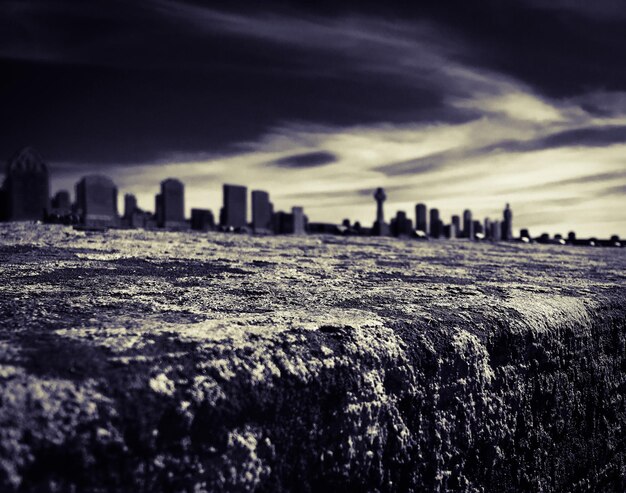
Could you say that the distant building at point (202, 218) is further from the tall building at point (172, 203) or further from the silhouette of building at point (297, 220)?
the tall building at point (172, 203)

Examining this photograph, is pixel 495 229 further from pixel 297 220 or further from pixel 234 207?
pixel 234 207

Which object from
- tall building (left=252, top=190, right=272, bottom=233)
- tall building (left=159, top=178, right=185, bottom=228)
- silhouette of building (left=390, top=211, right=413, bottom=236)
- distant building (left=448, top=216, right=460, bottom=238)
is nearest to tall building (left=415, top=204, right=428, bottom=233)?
silhouette of building (left=390, top=211, right=413, bottom=236)

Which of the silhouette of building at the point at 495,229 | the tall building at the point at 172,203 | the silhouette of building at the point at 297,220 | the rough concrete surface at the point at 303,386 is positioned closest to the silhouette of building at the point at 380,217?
the silhouette of building at the point at 297,220

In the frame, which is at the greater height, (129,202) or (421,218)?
(129,202)

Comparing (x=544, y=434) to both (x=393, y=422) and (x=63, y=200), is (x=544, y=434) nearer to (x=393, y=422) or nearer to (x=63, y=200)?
(x=393, y=422)

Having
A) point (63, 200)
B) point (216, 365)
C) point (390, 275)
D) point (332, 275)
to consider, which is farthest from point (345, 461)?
point (63, 200)

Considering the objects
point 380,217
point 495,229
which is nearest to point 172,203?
point 380,217
